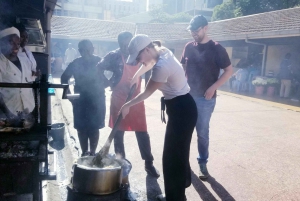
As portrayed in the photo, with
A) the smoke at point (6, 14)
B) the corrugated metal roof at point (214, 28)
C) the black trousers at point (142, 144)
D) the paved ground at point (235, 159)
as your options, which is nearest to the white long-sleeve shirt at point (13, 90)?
the paved ground at point (235, 159)

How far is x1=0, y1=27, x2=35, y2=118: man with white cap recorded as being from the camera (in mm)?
3326

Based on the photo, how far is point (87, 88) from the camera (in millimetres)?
4039

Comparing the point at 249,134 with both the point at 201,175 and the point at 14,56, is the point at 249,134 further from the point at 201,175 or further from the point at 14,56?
the point at 14,56

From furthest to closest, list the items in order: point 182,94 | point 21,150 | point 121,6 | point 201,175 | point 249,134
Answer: point 121,6 → point 249,134 → point 201,175 → point 182,94 → point 21,150

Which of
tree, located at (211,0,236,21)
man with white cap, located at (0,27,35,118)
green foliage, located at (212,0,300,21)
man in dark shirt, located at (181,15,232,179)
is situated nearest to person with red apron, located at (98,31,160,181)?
man in dark shirt, located at (181,15,232,179)

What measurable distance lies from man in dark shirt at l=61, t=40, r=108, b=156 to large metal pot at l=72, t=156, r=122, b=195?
143 centimetres

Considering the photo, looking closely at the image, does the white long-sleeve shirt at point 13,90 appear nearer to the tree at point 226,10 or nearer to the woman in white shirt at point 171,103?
the woman in white shirt at point 171,103

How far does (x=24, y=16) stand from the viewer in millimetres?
5469

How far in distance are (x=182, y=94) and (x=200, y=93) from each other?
0.97 m

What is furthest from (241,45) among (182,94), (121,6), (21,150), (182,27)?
(121,6)

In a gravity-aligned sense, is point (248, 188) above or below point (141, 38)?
below

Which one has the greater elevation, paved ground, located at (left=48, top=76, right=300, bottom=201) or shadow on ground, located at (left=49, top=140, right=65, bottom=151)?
paved ground, located at (left=48, top=76, right=300, bottom=201)

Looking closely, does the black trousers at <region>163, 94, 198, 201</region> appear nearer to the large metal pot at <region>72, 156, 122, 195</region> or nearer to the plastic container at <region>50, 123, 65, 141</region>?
the large metal pot at <region>72, 156, 122, 195</region>

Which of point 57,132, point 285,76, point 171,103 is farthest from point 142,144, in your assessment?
point 285,76
